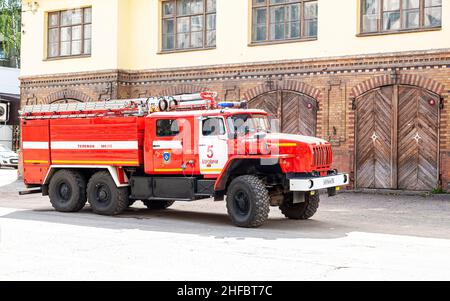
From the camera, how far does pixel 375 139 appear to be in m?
20.3

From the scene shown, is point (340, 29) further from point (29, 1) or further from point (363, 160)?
point (29, 1)

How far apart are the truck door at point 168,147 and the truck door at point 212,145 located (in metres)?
0.53

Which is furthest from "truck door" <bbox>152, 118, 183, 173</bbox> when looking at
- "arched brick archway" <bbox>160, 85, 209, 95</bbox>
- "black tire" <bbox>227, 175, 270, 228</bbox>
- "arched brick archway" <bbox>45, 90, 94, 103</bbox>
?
"arched brick archway" <bbox>45, 90, 94, 103</bbox>

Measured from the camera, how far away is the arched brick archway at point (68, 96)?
26.0 meters

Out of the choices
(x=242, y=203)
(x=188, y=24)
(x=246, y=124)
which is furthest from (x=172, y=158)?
(x=188, y=24)

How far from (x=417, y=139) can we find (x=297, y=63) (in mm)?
4230

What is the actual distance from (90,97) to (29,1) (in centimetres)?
483

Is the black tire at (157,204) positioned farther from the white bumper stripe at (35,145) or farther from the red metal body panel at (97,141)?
the white bumper stripe at (35,145)

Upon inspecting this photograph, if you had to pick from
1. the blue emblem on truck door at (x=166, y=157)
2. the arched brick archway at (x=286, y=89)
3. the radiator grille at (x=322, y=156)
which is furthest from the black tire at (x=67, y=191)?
the arched brick archway at (x=286, y=89)

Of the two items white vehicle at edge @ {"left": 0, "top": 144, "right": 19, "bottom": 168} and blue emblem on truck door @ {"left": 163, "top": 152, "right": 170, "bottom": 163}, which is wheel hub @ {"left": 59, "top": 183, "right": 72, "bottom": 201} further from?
white vehicle at edge @ {"left": 0, "top": 144, "right": 19, "bottom": 168}

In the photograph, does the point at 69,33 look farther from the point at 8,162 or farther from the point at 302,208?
the point at 302,208

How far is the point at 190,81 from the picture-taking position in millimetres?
A: 23891

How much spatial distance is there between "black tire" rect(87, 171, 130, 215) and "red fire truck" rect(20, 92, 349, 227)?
0.07ft

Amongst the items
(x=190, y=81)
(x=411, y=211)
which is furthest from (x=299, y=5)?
(x=411, y=211)
